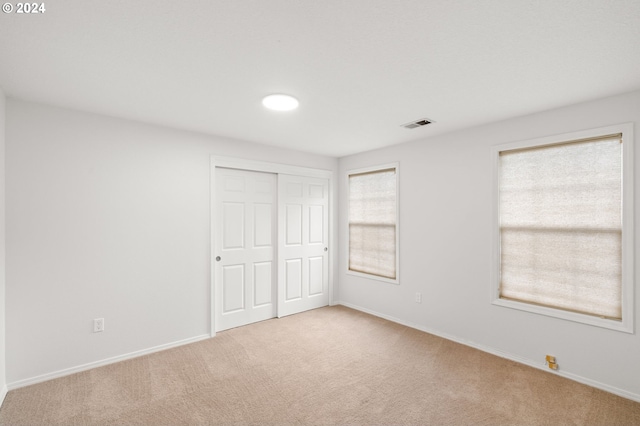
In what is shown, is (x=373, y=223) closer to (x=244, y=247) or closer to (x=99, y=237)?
(x=244, y=247)

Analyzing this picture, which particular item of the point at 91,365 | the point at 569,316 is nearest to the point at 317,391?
the point at 91,365

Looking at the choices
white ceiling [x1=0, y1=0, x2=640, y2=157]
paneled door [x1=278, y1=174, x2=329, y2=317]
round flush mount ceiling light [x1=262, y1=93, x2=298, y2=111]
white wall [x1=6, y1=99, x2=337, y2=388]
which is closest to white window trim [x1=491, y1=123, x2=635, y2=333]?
white ceiling [x1=0, y1=0, x2=640, y2=157]

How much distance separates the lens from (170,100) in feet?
8.24

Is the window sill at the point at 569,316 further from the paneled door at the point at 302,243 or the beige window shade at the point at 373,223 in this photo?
the paneled door at the point at 302,243

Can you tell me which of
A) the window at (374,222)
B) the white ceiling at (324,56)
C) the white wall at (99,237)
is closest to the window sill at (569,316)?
the window at (374,222)

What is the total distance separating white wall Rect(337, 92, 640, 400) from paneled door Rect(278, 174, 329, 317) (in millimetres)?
661

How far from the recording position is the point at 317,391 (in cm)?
238

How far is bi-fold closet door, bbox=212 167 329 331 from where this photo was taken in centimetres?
370

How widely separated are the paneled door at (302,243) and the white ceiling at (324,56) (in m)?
1.65

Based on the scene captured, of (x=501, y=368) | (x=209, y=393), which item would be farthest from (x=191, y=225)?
(x=501, y=368)

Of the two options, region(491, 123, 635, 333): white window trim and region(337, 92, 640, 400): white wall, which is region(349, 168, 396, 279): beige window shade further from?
region(491, 123, 635, 333): white window trim

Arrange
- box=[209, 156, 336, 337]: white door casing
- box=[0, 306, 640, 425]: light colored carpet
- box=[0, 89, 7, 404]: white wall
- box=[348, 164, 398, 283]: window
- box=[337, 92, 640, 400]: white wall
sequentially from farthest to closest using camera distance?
box=[348, 164, 398, 283]: window → box=[209, 156, 336, 337]: white door casing → box=[337, 92, 640, 400]: white wall → box=[0, 89, 7, 404]: white wall → box=[0, 306, 640, 425]: light colored carpet

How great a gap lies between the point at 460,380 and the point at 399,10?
279cm

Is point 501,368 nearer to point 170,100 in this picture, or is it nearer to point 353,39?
point 353,39
